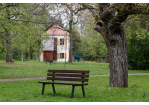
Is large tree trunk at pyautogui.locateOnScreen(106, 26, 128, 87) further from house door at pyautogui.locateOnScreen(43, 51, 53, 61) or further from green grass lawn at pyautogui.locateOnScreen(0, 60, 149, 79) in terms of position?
house door at pyautogui.locateOnScreen(43, 51, 53, 61)

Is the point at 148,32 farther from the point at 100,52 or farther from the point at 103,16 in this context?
the point at 100,52

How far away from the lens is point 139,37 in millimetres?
24047

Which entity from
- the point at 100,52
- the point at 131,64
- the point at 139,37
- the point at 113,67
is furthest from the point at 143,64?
the point at 100,52

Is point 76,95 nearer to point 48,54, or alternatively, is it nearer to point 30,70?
point 30,70

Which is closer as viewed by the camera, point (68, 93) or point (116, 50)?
point (68, 93)

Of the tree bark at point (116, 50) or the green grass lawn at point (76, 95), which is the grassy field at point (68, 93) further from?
the tree bark at point (116, 50)

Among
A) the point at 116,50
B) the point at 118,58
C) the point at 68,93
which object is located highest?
the point at 116,50

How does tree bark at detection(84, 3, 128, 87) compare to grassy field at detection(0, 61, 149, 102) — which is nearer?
grassy field at detection(0, 61, 149, 102)

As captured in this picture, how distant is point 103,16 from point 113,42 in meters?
1.45

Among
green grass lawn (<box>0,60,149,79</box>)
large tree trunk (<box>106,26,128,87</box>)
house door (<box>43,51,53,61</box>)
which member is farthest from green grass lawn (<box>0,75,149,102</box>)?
house door (<box>43,51,53,61</box>)

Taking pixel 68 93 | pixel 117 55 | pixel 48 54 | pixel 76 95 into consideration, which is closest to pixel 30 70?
pixel 117 55

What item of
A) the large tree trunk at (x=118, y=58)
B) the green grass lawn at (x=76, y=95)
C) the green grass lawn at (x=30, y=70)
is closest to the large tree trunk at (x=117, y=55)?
the large tree trunk at (x=118, y=58)

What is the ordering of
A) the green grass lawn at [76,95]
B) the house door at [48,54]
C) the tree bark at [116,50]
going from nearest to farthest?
the green grass lawn at [76,95] < the tree bark at [116,50] < the house door at [48,54]

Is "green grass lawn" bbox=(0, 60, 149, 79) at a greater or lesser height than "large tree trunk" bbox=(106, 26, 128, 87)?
lesser
